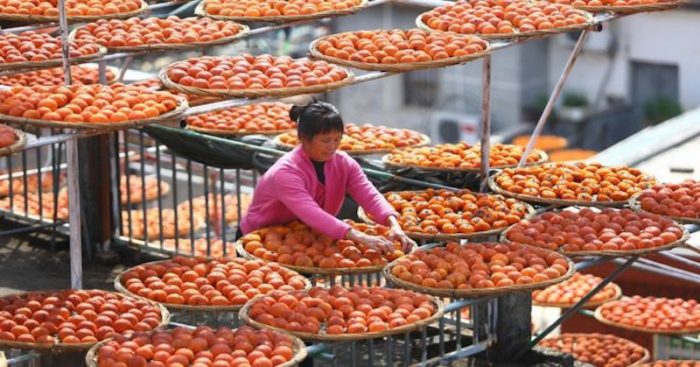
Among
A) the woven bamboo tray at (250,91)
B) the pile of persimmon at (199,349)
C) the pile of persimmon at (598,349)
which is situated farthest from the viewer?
the pile of persimmon at (598,349)

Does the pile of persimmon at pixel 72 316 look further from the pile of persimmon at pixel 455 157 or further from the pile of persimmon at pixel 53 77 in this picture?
the pile of persimmon at pixel 53 77

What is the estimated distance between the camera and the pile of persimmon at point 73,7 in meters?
12.5

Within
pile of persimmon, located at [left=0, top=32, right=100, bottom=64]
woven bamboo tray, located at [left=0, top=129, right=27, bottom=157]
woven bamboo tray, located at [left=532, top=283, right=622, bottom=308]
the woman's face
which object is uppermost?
pile of persimmon, located at [left=0, top=32, right=100, bottom=64]

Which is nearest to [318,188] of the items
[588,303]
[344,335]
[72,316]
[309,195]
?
[309,195]

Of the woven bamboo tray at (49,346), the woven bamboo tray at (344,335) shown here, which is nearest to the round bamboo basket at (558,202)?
the woven bamboo tray at (344,335)

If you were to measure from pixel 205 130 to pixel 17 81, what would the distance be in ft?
4.86

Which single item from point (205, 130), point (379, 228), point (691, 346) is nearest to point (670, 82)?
point (691, 346)

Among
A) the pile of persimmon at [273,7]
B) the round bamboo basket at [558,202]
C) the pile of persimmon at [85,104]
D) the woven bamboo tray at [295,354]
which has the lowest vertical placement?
the round bamboo basket at [558,202]

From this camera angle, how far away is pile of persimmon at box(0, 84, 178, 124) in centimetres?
995

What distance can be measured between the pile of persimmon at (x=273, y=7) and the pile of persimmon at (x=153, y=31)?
0.35 meters

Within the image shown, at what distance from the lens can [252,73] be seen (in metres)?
11.0

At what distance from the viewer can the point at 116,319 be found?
31.0ft

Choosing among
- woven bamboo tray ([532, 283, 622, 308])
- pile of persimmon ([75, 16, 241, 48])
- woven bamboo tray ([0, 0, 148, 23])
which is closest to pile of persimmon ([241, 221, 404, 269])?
pile of persimmon ([75, 16, 241, 48])

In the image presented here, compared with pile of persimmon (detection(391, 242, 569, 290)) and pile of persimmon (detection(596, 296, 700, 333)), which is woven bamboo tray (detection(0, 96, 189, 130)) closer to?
pile of persimmon (detection(391, 242, 569, 290))
